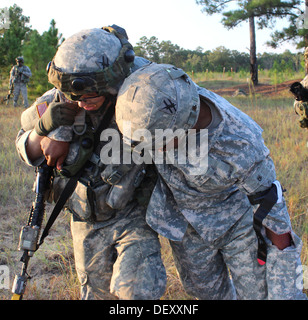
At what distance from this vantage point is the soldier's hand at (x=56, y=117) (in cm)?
196

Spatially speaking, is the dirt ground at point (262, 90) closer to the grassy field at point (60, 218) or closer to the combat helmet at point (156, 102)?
the grassy field at point (60, 218)

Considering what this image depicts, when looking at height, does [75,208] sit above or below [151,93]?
below

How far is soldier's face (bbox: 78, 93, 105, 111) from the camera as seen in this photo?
79.0 inches

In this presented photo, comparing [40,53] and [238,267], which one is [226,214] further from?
[40,53]

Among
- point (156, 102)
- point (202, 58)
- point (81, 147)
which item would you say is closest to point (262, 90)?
point (81, 147)

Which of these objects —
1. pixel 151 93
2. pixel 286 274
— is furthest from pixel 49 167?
pixel 286 274

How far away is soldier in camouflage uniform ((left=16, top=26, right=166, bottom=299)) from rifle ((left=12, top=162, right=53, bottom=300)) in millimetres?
76

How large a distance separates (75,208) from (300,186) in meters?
2.92

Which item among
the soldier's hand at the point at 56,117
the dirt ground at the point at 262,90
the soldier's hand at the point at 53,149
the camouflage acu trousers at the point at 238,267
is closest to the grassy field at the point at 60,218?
the camouflage acu trousers at the point at 238,267

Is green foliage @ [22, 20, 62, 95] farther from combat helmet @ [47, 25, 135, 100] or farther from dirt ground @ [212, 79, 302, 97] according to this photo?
combat helmet @ [47, 25, 135, 100]

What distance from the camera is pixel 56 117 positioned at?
1960 millimetres

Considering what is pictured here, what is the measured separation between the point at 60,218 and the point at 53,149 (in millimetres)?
2163
